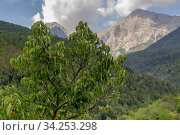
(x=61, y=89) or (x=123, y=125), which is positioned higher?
(x=61, y=89)

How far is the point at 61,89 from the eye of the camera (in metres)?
4.88

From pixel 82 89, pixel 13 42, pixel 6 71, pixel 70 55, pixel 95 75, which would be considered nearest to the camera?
pixel 82 89

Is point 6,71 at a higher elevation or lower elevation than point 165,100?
higher

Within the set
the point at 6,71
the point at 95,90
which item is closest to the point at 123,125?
the point at 95,90

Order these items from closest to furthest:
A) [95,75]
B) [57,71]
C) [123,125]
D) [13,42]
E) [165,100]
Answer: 1. [123,125]
2. [57,71]
3. [95,75]
4. [165,100]
5. [13,42]

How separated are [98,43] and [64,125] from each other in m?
4.20

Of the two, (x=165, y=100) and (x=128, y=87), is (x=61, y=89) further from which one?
(x=128, y=87)

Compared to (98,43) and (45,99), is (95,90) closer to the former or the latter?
(45,99)

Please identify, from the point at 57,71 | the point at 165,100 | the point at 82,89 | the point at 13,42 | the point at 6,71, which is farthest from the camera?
the point at 13,42

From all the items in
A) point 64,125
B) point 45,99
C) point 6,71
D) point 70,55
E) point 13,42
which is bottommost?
point 64,125

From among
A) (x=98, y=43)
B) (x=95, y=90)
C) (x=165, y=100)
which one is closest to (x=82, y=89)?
(x=95, y=90)

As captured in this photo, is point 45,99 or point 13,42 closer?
point 45,99

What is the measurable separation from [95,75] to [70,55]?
76.7 inches

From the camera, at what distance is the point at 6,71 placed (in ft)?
491
